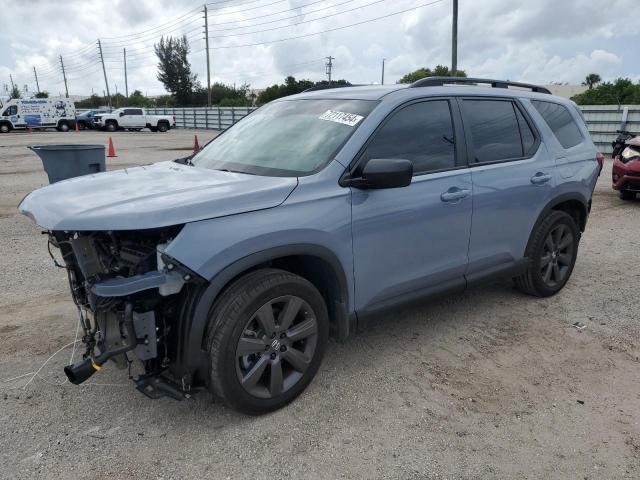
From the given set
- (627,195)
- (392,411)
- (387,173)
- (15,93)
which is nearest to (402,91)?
(387,173)

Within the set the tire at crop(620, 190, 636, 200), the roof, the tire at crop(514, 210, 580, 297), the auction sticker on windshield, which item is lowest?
the tire at crop(620, 190, 636, 200)

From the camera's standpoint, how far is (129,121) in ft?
126

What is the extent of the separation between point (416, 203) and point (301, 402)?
1.45m

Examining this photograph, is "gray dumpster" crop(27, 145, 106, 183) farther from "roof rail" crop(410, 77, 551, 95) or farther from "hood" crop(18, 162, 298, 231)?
"roof rail" crop(410, 77, 551, 95)

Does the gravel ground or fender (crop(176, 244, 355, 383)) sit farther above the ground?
fender (crop(176, 244, 355, 383))

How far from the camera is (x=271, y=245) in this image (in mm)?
2762

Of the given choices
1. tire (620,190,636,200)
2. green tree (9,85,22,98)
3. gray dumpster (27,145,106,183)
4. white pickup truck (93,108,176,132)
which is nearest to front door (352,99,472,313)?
gray dumpster (27,145,106,183)

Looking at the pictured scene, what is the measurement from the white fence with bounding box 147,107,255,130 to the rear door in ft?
111

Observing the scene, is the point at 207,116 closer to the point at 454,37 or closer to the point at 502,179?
the point at 454,37

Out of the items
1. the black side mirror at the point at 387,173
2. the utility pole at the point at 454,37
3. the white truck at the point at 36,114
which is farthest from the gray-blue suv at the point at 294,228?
the white truck at the point at 36,114

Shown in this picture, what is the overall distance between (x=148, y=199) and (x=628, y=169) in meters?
9.00

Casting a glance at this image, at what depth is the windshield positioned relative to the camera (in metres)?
3.21

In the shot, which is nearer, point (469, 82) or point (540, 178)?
point (469, 82)

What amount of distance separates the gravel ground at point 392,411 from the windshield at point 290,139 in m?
1.41
